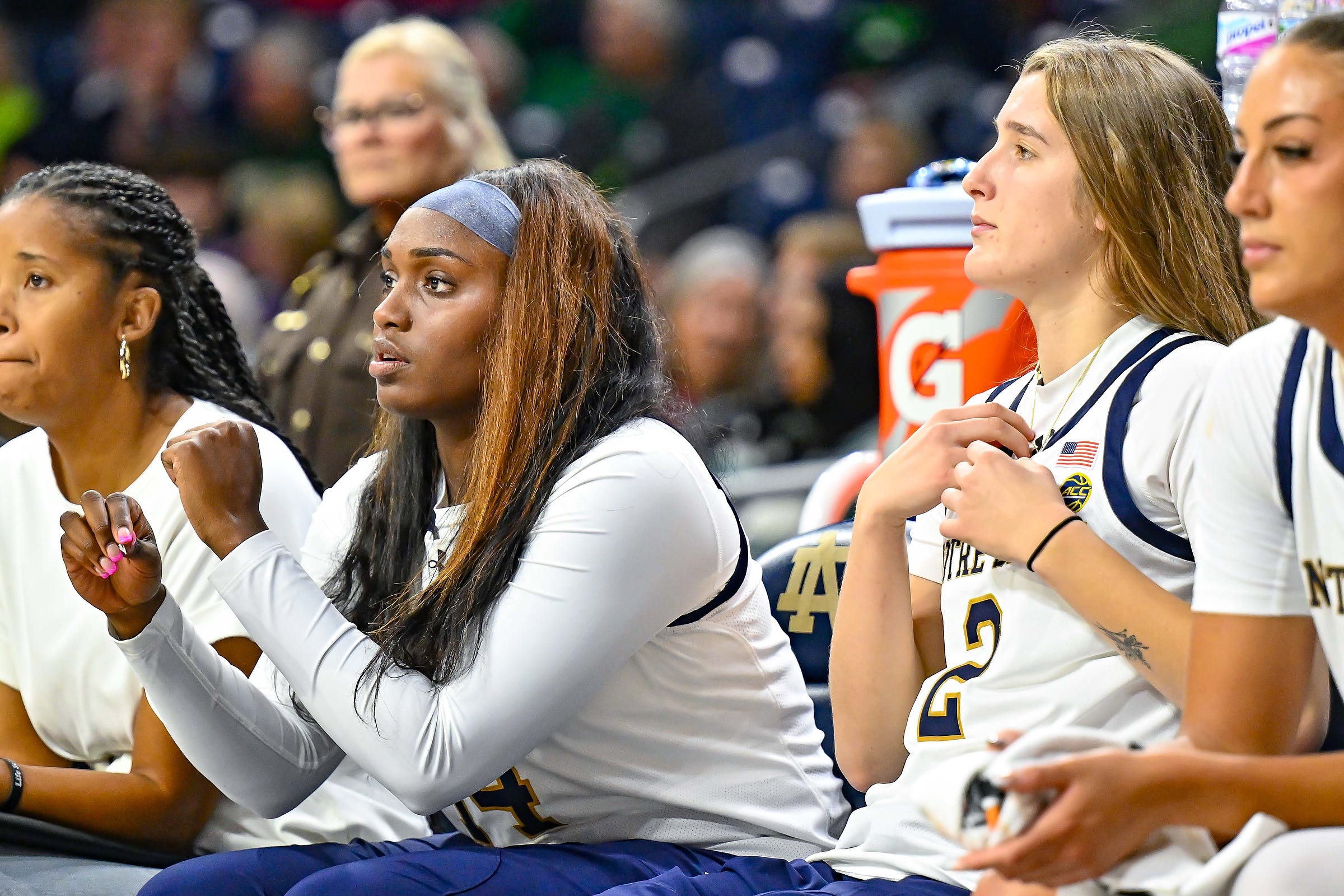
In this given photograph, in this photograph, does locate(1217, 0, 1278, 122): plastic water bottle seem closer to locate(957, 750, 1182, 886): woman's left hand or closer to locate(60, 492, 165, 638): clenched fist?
locate(957, 750, 1182, 886): woman's left hand

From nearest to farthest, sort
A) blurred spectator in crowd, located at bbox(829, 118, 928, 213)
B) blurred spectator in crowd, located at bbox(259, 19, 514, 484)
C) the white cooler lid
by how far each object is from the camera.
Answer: the white cooler lid → blurred spectator in crowd, located at bbox(259, 19, 514, 484) → blurred spectator in crowd, located at bbox(829, 118, 928, 213)

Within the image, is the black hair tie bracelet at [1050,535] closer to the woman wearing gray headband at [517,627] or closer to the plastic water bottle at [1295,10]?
the woman wearing gray headband at [517,627]

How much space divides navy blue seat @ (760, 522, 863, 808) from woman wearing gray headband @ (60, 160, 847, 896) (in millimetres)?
279

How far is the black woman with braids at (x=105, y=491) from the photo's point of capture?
7.05ft

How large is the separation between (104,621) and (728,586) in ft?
3.19

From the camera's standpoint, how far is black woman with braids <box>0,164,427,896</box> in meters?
2.15

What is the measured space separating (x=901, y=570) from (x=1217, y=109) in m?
0.67

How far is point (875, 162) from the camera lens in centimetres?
511

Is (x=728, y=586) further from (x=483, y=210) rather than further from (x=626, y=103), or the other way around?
(x=626, y=103)

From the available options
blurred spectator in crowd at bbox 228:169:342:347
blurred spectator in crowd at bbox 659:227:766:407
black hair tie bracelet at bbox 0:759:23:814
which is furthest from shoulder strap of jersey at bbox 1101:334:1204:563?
blurred spectator in crowd at bbox 228:169:342:347

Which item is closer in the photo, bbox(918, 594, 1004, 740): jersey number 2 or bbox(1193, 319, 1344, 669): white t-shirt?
bbox(1193, 319, 1344, 669): white t-shirt

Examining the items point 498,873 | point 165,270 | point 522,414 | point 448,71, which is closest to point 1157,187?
point 522,414

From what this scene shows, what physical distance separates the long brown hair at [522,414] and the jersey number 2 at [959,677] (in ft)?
1.69

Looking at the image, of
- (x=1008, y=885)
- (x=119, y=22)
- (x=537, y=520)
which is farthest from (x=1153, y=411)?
(x=119, y=22)
